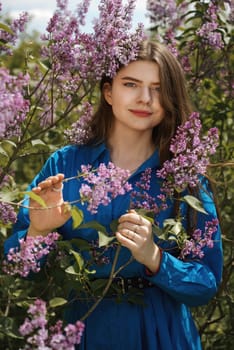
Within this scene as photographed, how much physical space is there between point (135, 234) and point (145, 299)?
405mm

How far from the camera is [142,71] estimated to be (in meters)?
2.20

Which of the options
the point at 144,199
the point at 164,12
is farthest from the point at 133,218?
the point at 164,12

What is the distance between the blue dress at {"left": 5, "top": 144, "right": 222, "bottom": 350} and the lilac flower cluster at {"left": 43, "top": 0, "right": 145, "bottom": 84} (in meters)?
0.35

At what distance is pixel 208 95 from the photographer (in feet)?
11.2

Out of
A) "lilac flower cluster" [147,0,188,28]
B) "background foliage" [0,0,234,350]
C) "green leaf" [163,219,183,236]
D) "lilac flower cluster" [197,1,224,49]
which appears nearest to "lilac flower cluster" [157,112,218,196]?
"green leaf" [163,219,183,236]

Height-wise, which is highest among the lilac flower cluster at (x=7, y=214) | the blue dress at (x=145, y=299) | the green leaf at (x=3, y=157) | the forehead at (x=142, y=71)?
the forehead at (x=142, y=71)

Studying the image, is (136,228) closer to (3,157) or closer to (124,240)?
(124,240)

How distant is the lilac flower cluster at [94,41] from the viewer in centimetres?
195

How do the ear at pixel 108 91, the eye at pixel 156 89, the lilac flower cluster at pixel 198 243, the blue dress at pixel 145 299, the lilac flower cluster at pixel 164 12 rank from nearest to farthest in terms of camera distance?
the lilac flower cluster at pixel 198 243 < the blue dress at pixel 145 299 < the eye at pixel 156 89 < the ear at pixel 108 91 < the lilac flower cluster at pixel 164 12

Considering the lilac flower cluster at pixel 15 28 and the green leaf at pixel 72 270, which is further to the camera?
the lilac flower cluster at pixel 15 28

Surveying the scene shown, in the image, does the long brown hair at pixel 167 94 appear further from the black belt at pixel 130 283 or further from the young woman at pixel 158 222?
the black belt at pixel 130 283

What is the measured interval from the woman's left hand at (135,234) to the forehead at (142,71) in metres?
0.51

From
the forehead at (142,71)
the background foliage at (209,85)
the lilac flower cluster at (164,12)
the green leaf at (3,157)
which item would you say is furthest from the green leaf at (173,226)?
the lilac flower cluster at (164,12)

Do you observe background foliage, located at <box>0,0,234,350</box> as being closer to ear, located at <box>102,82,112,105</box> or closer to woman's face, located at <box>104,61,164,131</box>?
ear, located at <box>102,82,112,105</box>
